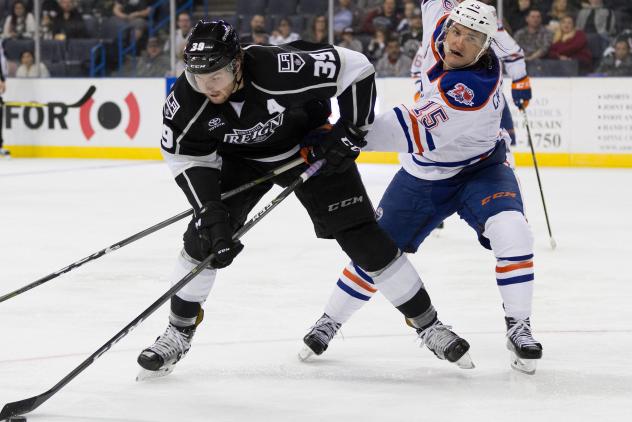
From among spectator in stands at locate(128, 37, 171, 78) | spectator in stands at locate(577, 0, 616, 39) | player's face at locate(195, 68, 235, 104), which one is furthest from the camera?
spectator in stands at locate(128, 37, 171, 78)

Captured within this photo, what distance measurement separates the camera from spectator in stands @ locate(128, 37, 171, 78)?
11703 mm

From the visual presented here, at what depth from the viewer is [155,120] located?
1175 centimetres

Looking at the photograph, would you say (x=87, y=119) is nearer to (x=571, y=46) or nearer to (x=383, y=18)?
(x=383, y=18)

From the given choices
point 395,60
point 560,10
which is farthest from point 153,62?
point 560,10

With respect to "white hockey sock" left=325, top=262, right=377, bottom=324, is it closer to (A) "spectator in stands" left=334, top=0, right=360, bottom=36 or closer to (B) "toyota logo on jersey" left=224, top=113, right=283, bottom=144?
(B) "toyota logo on jersey" left=224, top=113, right=283, bottom=144

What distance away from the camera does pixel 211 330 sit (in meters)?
3.72

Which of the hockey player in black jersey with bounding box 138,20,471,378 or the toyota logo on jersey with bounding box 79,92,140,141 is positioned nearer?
the hockey player in black jersey with bounding box 138,20,471,378

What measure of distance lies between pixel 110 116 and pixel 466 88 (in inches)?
363

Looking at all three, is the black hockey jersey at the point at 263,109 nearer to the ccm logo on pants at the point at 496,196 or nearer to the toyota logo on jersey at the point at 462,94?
the toyota logo on jersey at the point at 462,94

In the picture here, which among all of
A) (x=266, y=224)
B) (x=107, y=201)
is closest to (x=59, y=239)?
(x=266, y=224)

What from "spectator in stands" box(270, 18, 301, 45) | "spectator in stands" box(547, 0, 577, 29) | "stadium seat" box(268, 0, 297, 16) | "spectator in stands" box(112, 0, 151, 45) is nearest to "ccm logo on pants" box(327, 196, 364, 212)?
"spectator in stands" box(547, 0, 577, 29)

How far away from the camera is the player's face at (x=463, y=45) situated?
3160 millimetres

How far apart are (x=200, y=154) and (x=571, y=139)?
7.77 meters

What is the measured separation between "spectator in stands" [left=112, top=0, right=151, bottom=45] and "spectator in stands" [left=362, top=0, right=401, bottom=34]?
2529 mm
